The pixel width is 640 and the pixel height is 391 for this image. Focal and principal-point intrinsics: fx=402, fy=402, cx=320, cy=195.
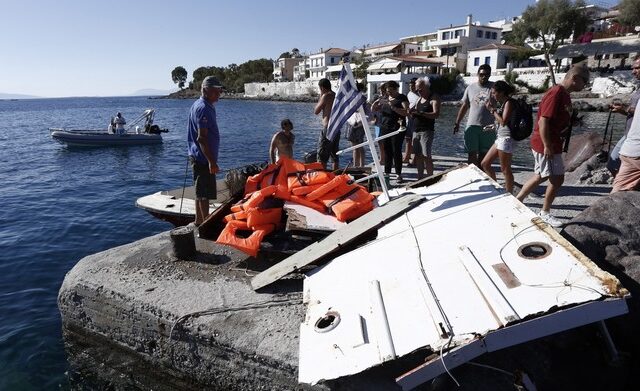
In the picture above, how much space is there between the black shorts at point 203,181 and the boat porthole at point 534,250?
4.54 metres

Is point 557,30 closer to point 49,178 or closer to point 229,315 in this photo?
point 49,178

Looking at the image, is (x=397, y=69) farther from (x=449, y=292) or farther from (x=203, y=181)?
(x=449, y=292)

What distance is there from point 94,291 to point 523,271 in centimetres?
476

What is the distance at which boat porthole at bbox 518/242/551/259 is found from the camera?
3.24m

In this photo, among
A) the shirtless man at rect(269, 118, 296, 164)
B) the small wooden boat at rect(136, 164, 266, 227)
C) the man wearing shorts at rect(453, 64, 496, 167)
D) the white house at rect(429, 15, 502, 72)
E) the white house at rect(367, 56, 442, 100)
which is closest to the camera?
the man wearing shorts at rect(453, 64, 496, 167)

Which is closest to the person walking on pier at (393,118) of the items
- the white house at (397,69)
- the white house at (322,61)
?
the white house at (397,69)

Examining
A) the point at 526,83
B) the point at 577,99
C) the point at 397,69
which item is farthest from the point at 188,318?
the point at 397,69

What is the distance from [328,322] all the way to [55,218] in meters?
12.7

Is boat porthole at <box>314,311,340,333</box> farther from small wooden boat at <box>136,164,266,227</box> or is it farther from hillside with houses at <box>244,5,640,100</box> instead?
hillside with houses at <box>244,5,640,100</box>

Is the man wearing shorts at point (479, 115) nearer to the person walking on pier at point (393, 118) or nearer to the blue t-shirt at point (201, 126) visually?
the person walking on pier at point (393, 118)

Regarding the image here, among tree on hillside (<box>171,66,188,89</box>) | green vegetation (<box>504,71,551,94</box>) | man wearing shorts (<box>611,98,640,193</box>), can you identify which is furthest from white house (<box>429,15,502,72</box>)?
tree on hillside (<box>171,66,188,89</box>)

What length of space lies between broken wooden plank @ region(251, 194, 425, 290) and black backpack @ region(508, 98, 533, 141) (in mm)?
2092

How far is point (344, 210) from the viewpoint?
526cm

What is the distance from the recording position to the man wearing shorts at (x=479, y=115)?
7211 millimetres
